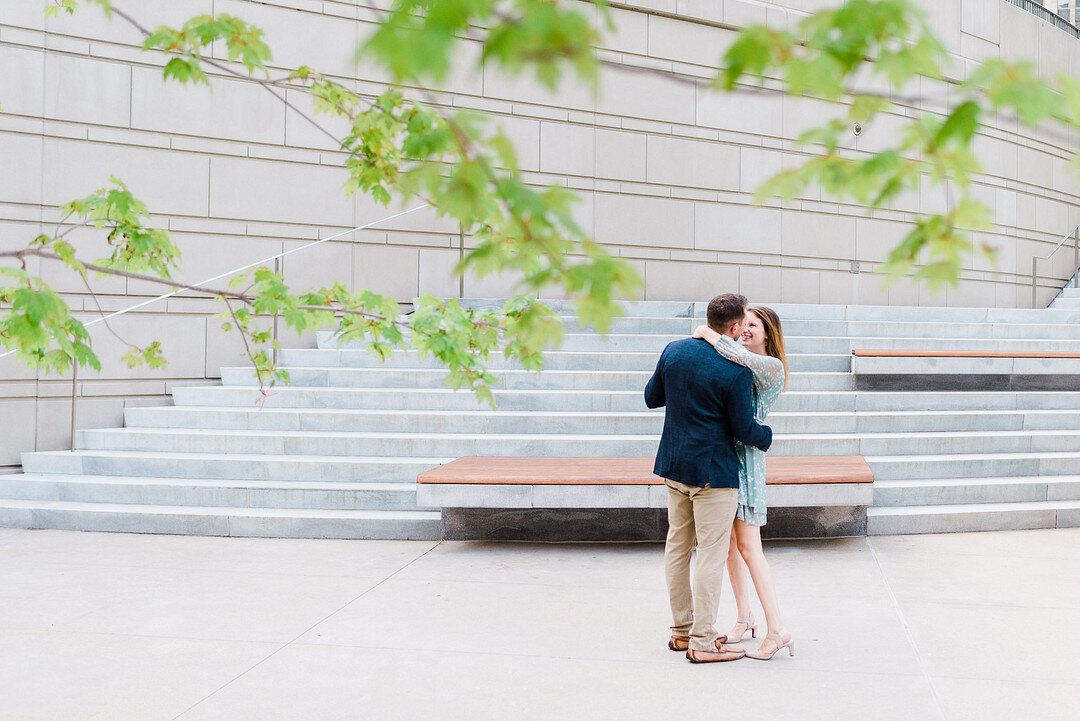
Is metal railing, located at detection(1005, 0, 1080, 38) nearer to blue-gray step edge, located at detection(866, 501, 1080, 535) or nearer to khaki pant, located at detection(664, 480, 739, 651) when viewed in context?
blue-gray step edge, located at detection(866, 501, 1080, 535)

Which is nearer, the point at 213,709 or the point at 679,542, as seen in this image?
the point at 213,709

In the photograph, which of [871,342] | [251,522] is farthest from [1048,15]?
[251,522]

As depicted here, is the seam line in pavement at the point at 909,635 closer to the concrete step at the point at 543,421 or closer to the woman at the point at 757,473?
the woman at the point at 757,473

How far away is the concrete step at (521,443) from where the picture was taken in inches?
318

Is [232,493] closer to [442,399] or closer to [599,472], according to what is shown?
[442,399]

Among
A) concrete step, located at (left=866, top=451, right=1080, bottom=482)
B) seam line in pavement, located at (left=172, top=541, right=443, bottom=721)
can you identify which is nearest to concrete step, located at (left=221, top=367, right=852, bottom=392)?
concrete step, located at (left=866, top=451, right=1080, bottom=482)

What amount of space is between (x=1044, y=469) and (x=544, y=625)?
5.70 meters

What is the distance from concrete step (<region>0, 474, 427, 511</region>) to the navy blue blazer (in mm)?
3546

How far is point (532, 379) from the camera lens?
31.1ft

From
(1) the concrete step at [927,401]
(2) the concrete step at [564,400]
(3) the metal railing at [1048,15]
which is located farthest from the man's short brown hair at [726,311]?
(3) the metal railing at [1048,15]

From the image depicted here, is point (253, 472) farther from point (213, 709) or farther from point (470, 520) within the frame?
point (213, 709)

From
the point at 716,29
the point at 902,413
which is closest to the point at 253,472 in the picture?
the point at 902,413

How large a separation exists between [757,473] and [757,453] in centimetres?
10

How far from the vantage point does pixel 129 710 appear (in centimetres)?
380
